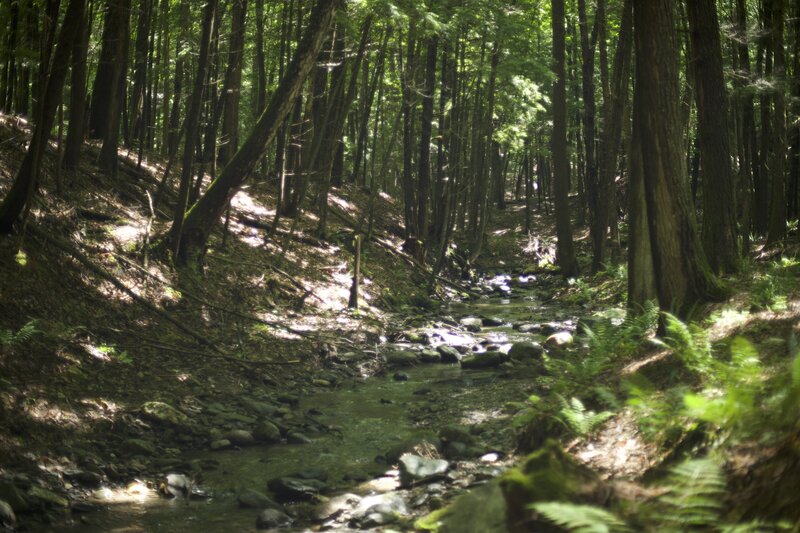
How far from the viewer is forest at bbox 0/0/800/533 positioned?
4.94 meters

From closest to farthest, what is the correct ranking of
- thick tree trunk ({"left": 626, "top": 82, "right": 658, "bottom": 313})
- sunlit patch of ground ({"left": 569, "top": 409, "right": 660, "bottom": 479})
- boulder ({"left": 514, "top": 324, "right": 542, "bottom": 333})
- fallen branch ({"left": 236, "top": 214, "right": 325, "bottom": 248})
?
sunlit patch of ground ({"left": 569, "top": 409, "right": 660, "bottom": 479}) < thick tree trunk ({"left": 626, "top": 82, "right": 658, "bottom": 313}) < boulder ({"left": 514, "top": 324, "right": 542, "bottom": 333}) < fallen branch ({"left": 236, "top": 214, "right": 325, "bottom": 248})

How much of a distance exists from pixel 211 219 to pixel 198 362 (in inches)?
143

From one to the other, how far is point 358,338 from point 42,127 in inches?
263

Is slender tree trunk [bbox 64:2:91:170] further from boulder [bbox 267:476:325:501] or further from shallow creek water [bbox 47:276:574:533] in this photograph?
boulder [bbox 267:476:325:501]

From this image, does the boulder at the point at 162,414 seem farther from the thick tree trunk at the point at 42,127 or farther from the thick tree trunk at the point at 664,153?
the thick tree trunk at the point at 664,153

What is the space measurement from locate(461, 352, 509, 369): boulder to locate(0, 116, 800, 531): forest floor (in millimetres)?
1565

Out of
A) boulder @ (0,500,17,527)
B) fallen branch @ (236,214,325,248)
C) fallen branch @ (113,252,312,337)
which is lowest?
boulder @ (0,500,17,527)

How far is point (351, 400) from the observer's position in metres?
10.1

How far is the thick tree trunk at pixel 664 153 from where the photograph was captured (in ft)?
27.7

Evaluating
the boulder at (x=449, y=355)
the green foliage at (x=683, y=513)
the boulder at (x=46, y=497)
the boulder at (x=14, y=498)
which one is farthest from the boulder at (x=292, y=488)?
the boulder at (x=449, y=355)

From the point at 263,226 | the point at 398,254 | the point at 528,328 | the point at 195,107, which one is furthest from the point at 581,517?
the point at 398,254

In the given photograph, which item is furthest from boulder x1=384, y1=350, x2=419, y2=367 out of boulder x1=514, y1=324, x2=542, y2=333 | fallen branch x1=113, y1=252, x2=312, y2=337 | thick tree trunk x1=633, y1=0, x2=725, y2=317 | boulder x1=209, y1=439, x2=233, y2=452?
thick tree trunk x1=633, y1=0, x2=725, y2=317

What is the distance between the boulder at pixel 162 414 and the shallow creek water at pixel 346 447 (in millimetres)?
712

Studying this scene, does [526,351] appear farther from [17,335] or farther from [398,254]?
[398,254]
